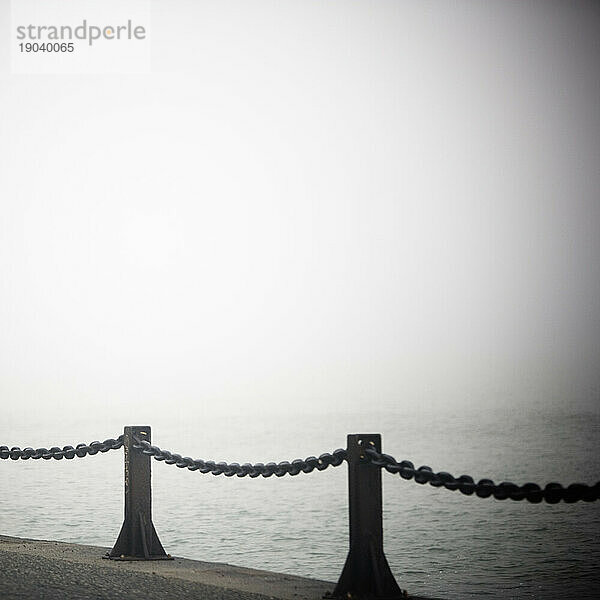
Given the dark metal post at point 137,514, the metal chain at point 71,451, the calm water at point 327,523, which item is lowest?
the calm water at point 327,523

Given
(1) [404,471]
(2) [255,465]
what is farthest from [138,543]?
(1) [404,471]

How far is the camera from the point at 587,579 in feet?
32.4

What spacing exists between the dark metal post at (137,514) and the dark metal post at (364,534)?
6.25ft

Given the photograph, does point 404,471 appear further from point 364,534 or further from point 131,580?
point 131,580

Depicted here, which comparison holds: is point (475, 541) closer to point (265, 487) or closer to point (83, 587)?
point (83, 587)

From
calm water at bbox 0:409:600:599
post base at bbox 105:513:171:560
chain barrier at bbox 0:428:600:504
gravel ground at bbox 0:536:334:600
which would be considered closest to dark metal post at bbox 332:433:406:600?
chain barrier at bbox 0:428:600:504

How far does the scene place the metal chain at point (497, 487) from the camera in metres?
5.96

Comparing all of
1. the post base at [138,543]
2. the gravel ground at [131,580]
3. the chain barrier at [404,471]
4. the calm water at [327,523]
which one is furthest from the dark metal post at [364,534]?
the calm water at [327,523]

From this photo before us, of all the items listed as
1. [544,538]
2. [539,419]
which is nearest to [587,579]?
[544,538]

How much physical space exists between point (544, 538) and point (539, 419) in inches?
2131

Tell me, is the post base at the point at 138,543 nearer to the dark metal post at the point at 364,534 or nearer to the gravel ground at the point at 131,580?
the gravel ground at the point at 131,580

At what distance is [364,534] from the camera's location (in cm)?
691

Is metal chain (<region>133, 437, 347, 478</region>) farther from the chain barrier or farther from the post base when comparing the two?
the post base

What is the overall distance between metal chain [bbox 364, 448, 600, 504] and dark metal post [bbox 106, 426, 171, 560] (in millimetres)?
2163
